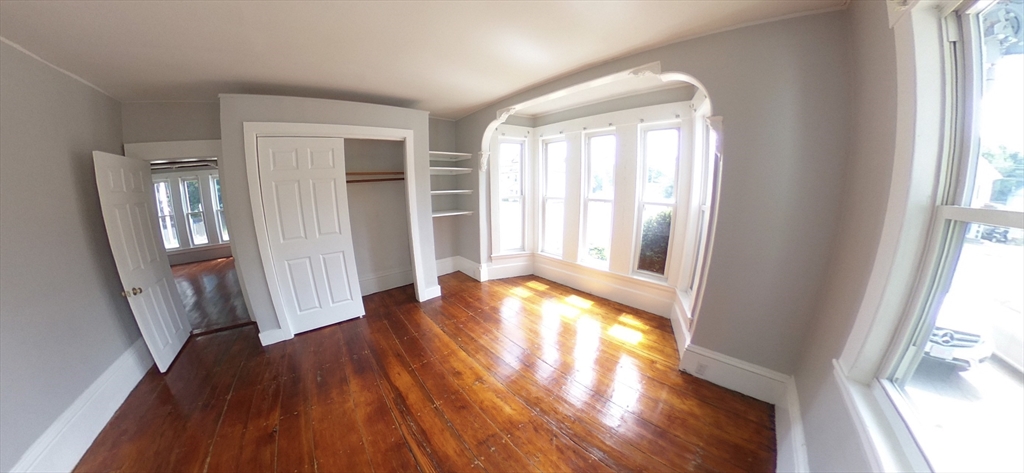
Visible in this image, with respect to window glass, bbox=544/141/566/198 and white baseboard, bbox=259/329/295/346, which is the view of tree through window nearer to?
window glass, bbox=544/141/566/198

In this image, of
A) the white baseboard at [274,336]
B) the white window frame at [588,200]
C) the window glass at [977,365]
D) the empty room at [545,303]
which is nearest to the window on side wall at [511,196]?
the empty room at [545,303]

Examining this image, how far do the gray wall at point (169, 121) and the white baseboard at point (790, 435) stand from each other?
4.66 meters

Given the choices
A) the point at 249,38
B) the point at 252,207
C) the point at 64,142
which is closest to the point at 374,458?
the point at 252,207

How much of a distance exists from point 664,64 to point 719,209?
105 cm

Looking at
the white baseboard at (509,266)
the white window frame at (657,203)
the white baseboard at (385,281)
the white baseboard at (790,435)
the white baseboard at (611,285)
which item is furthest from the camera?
the white baseboard at (509,266)

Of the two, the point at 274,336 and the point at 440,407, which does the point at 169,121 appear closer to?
the point at 274,336

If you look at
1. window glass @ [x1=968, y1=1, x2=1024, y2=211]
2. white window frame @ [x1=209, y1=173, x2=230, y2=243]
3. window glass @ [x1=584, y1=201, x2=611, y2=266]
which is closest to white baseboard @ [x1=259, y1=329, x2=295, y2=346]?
window glass @ [x1=584, y1=201, x2=611, y2=266]

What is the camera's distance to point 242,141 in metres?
2.28

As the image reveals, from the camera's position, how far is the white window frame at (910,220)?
2.65 feet

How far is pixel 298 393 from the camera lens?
1.96m

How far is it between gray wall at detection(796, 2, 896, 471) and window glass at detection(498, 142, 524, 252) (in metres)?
3.09

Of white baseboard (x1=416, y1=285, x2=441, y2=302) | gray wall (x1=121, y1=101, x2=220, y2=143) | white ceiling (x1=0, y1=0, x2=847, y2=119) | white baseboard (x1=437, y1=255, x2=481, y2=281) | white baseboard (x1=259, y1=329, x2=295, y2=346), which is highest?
white ceiling (x1=0, y1=0, x2=847, y2=119)

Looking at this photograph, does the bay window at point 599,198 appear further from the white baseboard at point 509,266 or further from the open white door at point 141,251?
the open white door at point 141,251

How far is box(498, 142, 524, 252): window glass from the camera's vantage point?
155 inches
